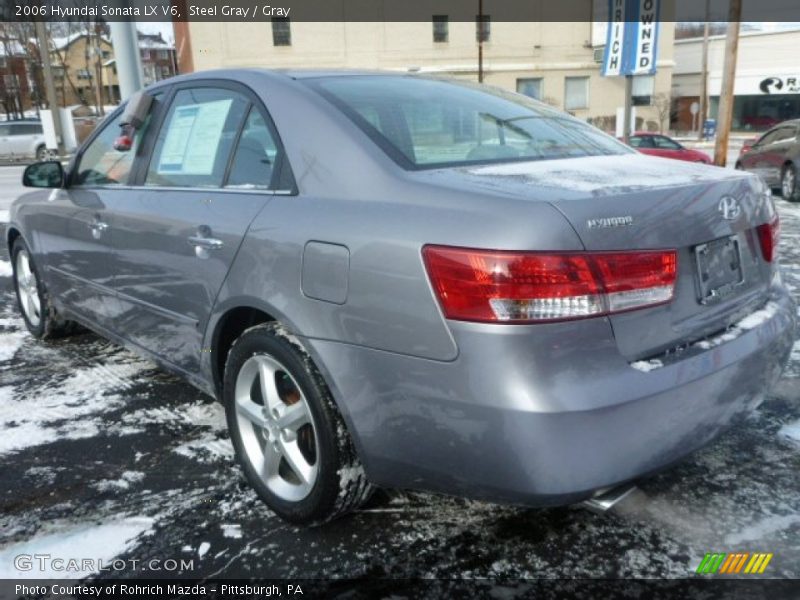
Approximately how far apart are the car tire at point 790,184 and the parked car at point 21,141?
2482 cm

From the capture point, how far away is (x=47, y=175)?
12.7ft

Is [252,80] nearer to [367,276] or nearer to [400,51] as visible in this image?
[367,276]

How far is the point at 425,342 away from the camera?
1842mm

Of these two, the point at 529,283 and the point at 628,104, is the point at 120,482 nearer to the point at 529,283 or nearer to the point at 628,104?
the point at 529,283

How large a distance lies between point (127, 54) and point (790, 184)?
388 inches

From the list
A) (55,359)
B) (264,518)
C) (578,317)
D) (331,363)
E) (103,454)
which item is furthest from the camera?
(55,359)

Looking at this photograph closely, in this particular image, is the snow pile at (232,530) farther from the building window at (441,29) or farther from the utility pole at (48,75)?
the building window at (441,29)

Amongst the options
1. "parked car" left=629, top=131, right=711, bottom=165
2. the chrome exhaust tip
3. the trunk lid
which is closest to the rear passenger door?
the trunk lid

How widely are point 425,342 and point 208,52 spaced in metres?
35.1

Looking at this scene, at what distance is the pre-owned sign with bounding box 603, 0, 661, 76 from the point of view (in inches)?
580

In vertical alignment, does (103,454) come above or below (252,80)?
below

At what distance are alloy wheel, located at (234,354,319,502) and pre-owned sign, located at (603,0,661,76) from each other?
48.2 ft

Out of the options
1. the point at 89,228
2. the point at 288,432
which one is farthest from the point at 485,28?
the point at 288,432

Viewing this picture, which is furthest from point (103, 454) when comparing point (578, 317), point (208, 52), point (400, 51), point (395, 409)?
point (400, 51)
